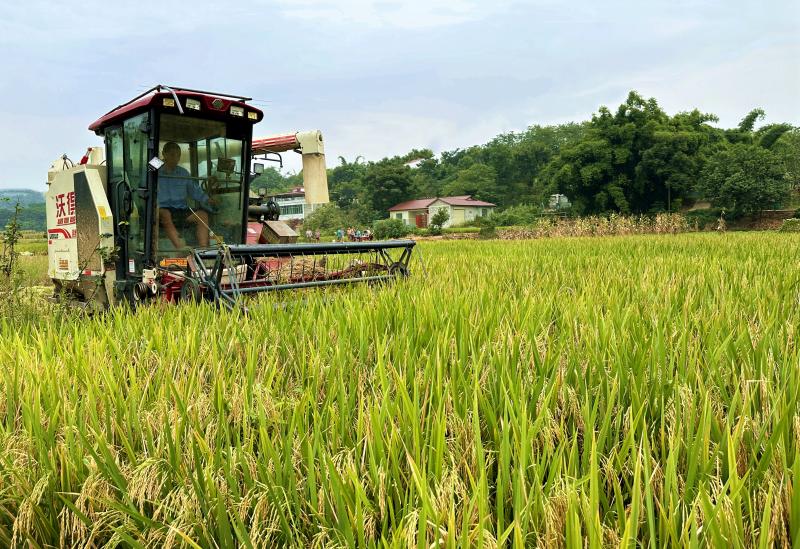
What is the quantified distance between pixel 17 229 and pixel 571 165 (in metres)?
33.8

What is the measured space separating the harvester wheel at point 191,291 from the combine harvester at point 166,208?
0.51 feet

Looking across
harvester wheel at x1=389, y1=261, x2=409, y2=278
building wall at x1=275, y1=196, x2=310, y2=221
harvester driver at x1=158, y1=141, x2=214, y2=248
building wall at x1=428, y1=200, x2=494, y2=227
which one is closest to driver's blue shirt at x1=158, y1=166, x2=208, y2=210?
harvester driver at x1=158, y1=141, x2=214, y2=248

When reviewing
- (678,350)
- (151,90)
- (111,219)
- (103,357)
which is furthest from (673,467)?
(111,219)

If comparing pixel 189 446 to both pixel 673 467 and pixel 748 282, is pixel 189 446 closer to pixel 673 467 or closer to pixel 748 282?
pixel 673 467

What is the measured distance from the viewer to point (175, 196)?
4.91 m

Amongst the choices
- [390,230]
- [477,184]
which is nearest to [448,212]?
[477,184]

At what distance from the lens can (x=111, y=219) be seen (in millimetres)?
4980

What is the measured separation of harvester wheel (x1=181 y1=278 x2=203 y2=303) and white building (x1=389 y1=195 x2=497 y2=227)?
53.0 metres

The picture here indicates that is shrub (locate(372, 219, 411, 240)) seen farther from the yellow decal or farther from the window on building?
the window on building

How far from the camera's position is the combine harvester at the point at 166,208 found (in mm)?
4598

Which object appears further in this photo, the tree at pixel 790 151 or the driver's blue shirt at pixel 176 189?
the tree at pixel 790 151

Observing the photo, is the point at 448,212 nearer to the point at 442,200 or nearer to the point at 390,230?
the point at 442,200

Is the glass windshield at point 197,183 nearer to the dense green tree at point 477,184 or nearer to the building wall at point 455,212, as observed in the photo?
the building wall at point 455,212

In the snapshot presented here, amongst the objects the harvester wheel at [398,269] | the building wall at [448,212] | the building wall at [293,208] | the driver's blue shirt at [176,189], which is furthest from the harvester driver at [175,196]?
the building wall at [293,208]
